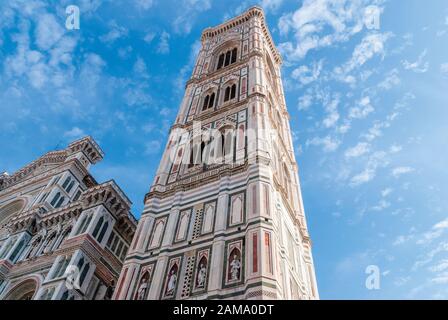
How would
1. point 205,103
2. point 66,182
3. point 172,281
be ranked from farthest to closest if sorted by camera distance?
point 66,182 → point 205,103 → point 172,281

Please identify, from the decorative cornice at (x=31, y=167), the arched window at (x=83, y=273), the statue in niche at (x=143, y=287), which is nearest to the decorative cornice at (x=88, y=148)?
the decorative cornice at (x=31, y=167)

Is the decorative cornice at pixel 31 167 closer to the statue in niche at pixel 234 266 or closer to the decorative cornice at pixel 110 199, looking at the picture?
the decorative cornice at pixel 110 199

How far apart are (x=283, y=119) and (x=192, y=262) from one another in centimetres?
1512

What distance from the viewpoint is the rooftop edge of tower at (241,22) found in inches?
1335

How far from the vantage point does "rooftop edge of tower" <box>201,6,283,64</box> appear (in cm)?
3391

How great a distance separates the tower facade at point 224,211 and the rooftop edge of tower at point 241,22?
379 inches

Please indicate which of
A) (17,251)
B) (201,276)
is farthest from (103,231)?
(201,276)

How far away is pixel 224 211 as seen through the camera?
14609mm

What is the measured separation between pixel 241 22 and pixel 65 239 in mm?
23176

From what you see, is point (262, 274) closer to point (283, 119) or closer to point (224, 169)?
point (224, 169)

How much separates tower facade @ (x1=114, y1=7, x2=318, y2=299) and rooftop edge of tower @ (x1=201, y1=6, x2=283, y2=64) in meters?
A: 9.64

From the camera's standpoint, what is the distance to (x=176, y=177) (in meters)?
18.2

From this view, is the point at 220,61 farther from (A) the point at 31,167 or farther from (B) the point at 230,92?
(A) the point at 31,167
